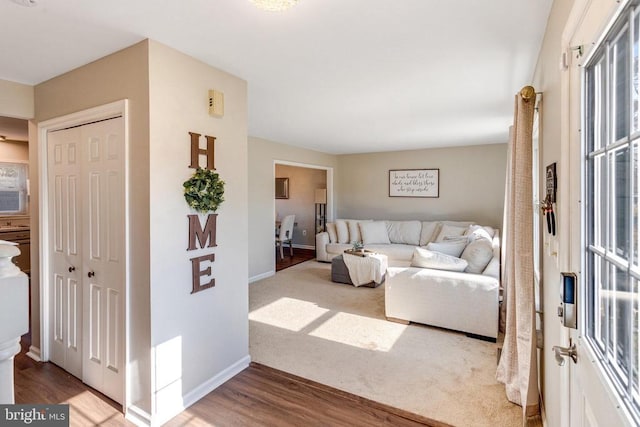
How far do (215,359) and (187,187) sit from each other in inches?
51.5

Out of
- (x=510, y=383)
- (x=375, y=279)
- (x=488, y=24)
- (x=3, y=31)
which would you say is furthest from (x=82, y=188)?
(x=375, y=279)

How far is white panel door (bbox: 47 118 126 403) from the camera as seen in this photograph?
85.9 inches

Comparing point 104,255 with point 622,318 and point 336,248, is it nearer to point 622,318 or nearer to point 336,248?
point 622,318

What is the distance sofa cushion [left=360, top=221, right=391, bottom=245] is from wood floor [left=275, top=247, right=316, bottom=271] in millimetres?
1404

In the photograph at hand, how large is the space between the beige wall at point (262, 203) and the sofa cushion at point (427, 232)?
2.95 meters

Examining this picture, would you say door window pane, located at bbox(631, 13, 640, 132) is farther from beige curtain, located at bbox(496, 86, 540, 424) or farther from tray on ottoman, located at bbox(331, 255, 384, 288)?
tray on ottoman, located at bbox(331, 255, 384, 288)

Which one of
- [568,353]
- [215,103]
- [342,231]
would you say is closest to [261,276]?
[342,231]

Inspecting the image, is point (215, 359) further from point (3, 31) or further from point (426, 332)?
point (3, 31)

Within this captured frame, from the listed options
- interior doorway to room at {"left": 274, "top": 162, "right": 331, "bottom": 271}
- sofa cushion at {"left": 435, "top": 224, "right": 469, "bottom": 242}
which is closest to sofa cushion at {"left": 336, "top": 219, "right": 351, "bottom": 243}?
interior doorway to room at {"left": 274, "top": 162, "right": 331, "bottom": 271}

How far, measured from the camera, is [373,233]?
6.67 metres

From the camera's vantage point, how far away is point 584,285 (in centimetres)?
109

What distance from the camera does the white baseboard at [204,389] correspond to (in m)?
2.05

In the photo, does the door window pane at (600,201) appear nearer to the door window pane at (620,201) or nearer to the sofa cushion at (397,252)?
the door window pane at (620,201)

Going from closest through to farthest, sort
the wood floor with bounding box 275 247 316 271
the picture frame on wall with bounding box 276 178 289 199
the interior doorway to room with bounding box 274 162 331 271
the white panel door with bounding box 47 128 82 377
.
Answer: the white panel door with bounding box 47 128 82 377, the wood floor with bounding box 275 247 316 271, the interior doorway to room with bounding box 274 162 331 271, the picture frame on wall with bounding box 276 178 289 199
